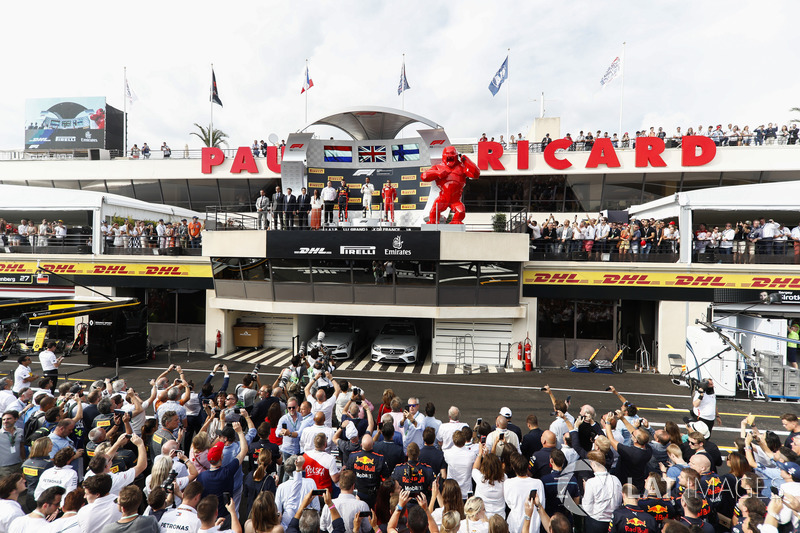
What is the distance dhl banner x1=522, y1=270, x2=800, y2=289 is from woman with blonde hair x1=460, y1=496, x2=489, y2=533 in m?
15.7

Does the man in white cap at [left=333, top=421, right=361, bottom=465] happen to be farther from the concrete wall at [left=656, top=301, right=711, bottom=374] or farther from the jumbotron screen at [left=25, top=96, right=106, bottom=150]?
the jumbotron screen at [left=25, top=96, right=106, bottom=150]

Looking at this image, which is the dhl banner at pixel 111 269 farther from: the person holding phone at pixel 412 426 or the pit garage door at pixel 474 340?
the person holding phone at pixel 412 426

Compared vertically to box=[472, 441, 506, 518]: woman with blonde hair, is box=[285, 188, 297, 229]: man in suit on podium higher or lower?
higher

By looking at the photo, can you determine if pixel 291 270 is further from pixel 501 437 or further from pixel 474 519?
pixel 474 519

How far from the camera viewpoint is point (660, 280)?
17797mm

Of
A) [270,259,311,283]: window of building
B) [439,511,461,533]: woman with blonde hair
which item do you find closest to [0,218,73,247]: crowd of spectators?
[270,259,311,283]: window of building

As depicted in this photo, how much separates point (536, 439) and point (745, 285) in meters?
16.6

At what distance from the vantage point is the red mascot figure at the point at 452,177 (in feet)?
58.4

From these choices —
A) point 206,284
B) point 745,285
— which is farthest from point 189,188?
point 745,285

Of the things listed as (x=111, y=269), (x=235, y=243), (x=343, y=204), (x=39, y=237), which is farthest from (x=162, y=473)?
(x=39, y=237)

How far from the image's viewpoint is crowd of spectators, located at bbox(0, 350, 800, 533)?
4.01 metres

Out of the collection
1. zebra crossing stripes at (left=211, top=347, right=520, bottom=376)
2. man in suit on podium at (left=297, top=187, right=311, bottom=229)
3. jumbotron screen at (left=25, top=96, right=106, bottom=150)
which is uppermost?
jumbotron screen at (left=25, top=96, right=106, bottom=150)

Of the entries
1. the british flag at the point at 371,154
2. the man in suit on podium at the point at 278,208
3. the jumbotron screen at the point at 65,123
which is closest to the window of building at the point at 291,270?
the man in suit on podium at the point at 278,208

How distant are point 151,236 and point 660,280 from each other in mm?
24130
